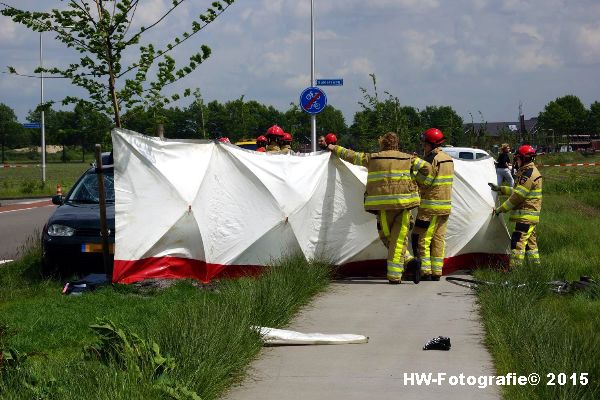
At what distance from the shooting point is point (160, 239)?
11297mm

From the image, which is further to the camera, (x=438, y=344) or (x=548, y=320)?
(x=548, y=320)

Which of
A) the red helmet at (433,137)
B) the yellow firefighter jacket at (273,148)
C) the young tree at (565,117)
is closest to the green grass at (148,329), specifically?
the red helmet at (433,137)

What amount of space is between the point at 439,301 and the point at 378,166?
214 cm

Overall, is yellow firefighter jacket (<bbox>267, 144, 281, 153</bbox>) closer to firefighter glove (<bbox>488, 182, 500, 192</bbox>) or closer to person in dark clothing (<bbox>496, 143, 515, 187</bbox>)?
firefighter glove (<bbox>488, 182, 500, 192</bbox>)

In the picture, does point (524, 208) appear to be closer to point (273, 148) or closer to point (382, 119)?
point (273, 148)

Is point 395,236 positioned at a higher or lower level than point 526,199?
lower

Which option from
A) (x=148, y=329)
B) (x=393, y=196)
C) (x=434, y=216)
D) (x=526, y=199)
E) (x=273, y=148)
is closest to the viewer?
(x=148, y=329)

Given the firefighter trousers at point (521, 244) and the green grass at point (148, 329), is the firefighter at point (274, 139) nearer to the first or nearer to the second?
the green grass at point (148, 329)

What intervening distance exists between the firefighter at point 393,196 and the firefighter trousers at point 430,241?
0.30m

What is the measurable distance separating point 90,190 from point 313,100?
10663mm

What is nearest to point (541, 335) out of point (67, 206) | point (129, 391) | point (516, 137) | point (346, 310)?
point (346, 310)

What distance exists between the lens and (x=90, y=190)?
13828 mm

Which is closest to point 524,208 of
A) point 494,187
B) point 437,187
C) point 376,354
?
point 494,187

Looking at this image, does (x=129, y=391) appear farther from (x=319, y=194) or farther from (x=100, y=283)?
(x=319, y=194)
